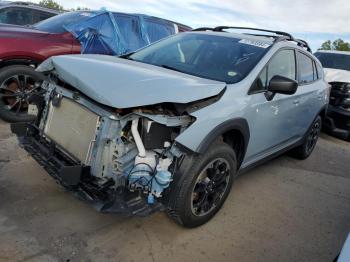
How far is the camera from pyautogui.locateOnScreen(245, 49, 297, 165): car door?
364 cm

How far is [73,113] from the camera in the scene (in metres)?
3.16

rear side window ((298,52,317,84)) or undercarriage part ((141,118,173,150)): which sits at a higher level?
rear side window ((298,52,317,84))

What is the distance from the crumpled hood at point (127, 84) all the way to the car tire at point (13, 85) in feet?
6.91

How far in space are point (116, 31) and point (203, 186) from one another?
436 centimetres

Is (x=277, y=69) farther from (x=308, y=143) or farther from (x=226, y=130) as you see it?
(x=308, y=143)

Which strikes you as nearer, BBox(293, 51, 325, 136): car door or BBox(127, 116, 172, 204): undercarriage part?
BBox(127, 116, 172, 204): undercarriage part

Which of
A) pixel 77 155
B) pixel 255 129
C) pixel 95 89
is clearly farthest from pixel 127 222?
pixel 255 129

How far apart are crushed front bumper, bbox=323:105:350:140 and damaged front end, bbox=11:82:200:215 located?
5.25 meters

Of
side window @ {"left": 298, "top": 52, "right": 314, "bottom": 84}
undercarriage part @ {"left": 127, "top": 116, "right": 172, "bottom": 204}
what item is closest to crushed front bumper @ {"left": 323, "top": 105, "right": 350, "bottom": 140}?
side window @ {"left": 298, "top": 52, "right": 314, "bottom": 84}

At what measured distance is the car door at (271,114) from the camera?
3.64 m

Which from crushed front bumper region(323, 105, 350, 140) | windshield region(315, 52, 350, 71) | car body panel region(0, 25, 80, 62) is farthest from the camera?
windshield region(315, 52, 350, 71)

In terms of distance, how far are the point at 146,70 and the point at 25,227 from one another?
1687 mm

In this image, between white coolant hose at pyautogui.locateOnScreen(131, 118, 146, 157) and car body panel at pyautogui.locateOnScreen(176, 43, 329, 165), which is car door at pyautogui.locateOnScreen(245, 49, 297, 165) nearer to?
car body panel at pyautogui.locateOnScreen(176, 43, 329, 165)

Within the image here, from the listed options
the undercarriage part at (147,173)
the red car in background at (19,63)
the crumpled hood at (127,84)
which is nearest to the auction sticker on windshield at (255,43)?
the crumpled hood at (127,84)
